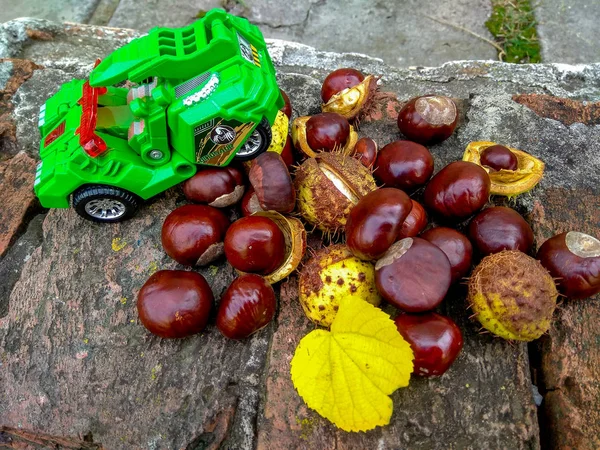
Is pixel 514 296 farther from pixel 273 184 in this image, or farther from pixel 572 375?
pixel 273 184

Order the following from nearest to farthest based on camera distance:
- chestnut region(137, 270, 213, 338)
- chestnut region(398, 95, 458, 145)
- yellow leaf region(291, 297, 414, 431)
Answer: yellow leaf region(291, 297, 414, 431)
chestnut region(137, 270, 213, 338)
chestnut region(398, 95, 458, 145)

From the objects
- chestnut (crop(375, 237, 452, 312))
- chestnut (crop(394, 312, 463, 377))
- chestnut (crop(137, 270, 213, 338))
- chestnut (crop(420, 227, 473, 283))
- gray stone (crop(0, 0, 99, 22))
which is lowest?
gray stone (crop(0, 0, 99, 22))

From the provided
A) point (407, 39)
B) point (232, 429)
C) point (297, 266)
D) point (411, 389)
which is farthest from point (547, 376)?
point (407, 39)

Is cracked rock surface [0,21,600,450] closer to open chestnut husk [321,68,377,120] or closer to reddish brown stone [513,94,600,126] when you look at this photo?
reddish brown stone [513,94,600,126]

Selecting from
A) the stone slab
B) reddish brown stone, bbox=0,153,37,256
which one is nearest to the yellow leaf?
reddish brown stone, bbox=0,153,37,256

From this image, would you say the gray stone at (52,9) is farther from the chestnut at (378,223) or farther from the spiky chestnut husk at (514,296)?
the spiky chestnut husk at (514,296)

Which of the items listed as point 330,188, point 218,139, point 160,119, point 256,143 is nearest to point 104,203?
point 160,119
